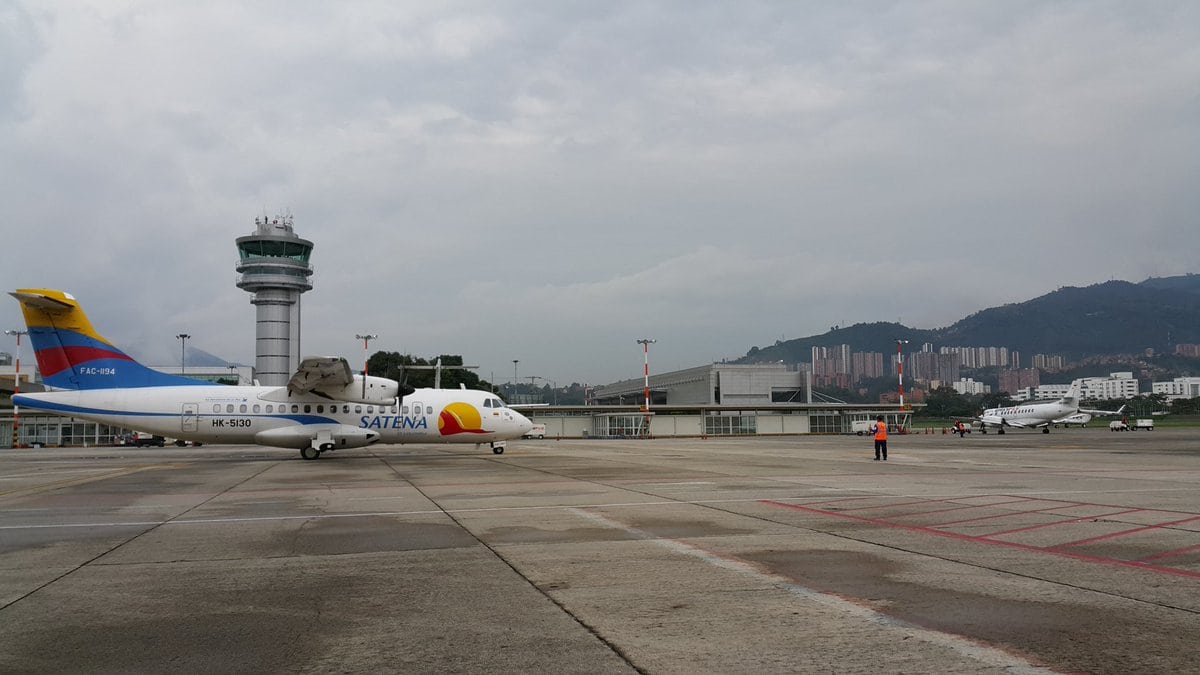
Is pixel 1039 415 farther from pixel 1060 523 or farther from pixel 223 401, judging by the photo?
pixel 1060 523

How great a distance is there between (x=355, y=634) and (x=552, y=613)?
1.51m

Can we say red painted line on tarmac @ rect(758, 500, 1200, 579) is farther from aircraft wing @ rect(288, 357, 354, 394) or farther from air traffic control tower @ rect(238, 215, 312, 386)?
air traffic control tower @ rect(238, 215, 312, 386)

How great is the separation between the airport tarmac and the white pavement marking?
0.03m

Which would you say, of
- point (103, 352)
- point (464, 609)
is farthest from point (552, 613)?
point (103, 352)

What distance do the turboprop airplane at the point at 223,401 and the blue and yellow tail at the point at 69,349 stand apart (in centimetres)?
3

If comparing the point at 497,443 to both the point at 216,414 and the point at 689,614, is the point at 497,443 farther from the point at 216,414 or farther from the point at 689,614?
the point at 689,614

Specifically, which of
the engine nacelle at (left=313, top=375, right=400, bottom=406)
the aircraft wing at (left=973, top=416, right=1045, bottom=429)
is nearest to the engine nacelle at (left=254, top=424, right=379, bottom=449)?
the engine nacelle at (left=313, top=375, right=400, bottom=406)

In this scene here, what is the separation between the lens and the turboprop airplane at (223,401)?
97.6 ft

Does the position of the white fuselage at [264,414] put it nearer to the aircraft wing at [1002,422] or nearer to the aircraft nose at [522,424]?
the aircraft nose at [522,424]

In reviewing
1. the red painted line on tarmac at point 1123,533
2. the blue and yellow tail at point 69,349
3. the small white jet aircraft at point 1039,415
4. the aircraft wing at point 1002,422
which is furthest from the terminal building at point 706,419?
the red painted line on tarmac at point 1123,533

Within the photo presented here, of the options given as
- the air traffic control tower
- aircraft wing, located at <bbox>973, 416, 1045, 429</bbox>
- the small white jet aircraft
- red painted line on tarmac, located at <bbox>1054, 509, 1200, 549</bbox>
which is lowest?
aircraft wing, located at <bbox>973, 416, 1045, 429</bbox>

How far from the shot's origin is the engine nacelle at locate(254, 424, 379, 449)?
31.4 meters

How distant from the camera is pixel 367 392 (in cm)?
3162

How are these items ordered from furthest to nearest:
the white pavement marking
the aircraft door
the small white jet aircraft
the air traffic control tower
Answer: the air traffic control tower, the small white jet aircraft, the aircraft door, the white pavement marking
